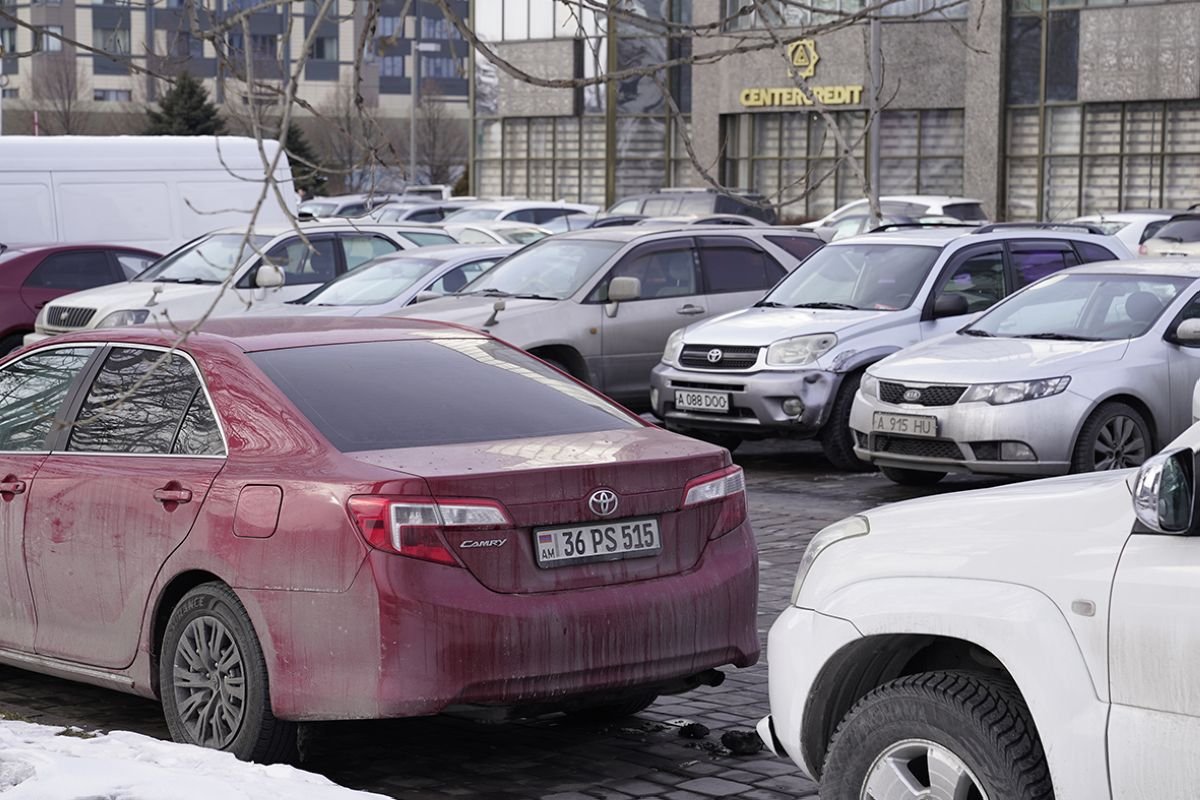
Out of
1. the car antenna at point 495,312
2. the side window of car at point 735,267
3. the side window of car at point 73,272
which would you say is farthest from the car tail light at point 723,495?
the side window of car at point 73,272

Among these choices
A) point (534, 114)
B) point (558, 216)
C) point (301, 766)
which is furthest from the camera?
point (534, 114)

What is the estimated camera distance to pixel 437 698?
213 inches

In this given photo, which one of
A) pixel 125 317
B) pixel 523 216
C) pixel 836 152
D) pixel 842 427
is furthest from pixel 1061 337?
pixel 836 152

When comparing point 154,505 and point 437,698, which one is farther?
point 154,505

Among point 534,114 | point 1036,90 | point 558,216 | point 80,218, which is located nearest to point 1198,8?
point 1036,90

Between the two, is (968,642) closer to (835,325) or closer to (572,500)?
(572,500)

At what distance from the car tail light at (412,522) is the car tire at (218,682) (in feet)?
1.84

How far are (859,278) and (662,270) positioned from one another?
204 centimetres

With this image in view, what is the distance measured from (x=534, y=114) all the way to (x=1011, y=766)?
5227cm

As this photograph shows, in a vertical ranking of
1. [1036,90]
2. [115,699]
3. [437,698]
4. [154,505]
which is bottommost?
[115,699]

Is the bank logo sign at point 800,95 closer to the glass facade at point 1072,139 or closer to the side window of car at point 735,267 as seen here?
the glass facade at point 1072,139

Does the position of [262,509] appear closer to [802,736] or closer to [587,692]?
[587,692]

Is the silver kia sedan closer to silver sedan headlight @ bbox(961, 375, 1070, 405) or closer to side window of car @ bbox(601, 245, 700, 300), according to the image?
silver sedan headlight @ bbox(961, 375, 1070, 405)

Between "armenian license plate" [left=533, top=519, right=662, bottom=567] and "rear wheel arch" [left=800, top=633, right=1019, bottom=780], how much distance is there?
1105 millimetres
